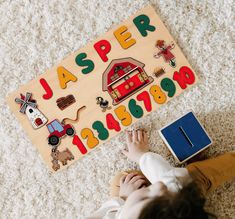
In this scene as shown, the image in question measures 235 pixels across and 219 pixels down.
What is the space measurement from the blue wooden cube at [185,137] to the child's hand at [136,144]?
6 centimetres

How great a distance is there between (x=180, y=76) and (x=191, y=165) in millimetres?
237

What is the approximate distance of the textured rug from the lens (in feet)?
3.22

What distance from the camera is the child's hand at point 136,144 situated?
0.96m

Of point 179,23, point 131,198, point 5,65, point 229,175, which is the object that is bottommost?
point 229,175

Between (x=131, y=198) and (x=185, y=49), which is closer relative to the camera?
(x=131, y=198)

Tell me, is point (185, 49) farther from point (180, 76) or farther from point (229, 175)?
point (229, 175)

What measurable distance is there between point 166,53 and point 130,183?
35 cm

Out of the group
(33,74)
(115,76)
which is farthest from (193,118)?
(33,74)

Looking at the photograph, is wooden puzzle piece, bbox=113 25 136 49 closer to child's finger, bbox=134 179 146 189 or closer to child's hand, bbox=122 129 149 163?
child's hand, bbox=122 129 149 163

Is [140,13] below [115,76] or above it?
above

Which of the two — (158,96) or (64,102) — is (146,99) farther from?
(64,102)

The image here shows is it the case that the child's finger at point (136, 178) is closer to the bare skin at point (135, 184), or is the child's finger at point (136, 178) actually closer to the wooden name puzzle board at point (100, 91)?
the bare skin at point (135, 184)

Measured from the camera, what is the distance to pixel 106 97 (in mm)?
994

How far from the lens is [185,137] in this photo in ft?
3.05
